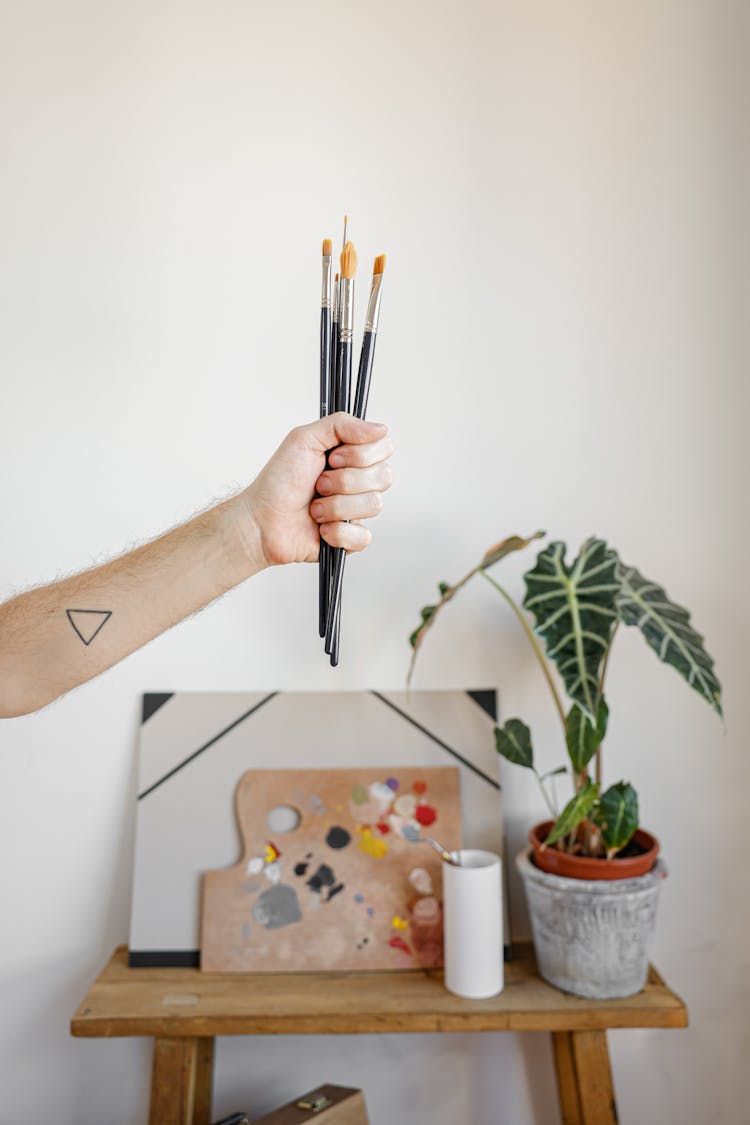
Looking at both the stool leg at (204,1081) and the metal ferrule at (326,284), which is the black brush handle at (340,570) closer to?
the metal ferrule at (326,284)

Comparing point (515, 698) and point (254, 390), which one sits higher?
point (254, 390)

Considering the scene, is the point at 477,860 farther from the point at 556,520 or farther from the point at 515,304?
the point at 515,304

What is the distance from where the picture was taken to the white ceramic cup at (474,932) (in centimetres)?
134

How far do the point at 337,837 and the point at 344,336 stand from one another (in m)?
0.91

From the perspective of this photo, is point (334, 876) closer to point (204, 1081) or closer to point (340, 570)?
point (204, 1081)

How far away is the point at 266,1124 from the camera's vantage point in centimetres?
125

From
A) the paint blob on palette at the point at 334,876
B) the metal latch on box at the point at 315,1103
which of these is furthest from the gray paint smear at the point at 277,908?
the metal latch on box at the point at 315,1103

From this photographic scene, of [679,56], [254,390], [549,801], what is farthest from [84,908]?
[679,56]

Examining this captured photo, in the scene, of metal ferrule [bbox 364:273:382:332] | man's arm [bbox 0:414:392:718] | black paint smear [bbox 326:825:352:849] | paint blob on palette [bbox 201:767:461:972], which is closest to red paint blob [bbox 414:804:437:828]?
paint blob on palette [bbox 201:767:461:972]

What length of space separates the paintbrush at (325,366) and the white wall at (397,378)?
2.12 ft

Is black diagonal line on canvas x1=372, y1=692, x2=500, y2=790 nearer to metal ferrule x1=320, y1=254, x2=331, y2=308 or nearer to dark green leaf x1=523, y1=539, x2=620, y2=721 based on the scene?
dark green leaf x1=523, y1=539, x2=620, y2=721

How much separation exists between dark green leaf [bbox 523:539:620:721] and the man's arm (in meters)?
0.45

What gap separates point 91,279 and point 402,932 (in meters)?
1.19

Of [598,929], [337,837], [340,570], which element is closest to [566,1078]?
[598,929]
